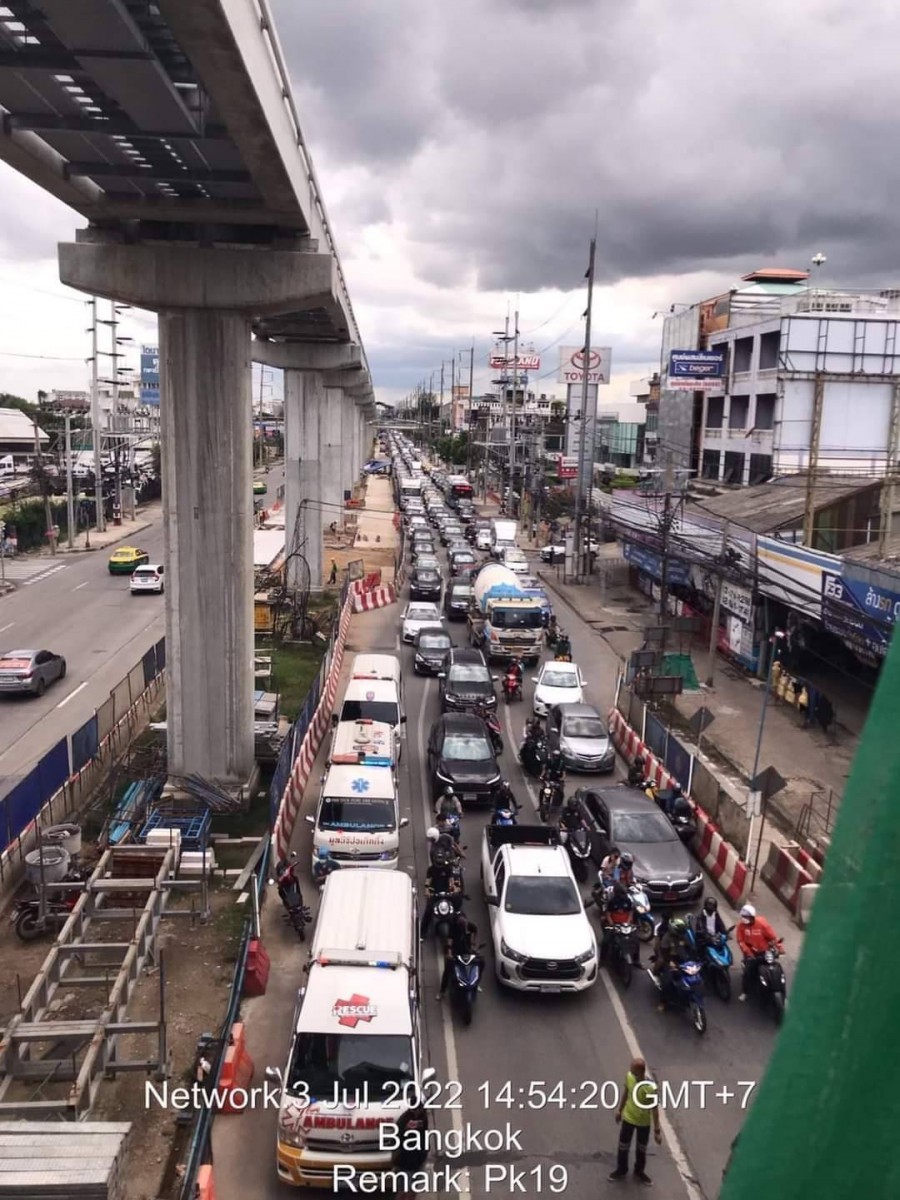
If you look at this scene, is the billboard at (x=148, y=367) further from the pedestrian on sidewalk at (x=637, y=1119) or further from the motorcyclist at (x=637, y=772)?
the pedestrian on sidewalk at (x=637, y=1119)

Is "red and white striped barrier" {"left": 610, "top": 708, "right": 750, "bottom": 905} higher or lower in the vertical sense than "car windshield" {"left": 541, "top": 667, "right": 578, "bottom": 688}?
lower

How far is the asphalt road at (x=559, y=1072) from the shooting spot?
865cm

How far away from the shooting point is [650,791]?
16.9m

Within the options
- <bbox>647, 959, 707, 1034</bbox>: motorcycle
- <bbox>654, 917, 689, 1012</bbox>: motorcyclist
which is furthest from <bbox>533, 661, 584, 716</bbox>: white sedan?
<bbox>647, 959, 707, 1034</bbox>: motorcycle

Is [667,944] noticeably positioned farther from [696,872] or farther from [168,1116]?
[168,1116]

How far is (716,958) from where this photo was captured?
38.0ft

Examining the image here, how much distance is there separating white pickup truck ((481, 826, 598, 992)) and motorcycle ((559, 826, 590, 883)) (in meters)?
0.84

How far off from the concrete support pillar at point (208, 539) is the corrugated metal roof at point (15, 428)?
96462 millimetres

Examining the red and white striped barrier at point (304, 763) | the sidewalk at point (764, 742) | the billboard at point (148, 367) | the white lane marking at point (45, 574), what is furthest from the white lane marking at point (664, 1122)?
the billboard at point (148, 367)

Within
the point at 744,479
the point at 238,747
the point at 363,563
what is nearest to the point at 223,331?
the point at 238,747

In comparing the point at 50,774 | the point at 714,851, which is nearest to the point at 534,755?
the point at 714,851

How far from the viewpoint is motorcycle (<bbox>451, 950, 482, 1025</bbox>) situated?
11.0 meters

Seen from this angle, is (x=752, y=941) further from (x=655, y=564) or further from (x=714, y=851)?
(x=655, y=564)

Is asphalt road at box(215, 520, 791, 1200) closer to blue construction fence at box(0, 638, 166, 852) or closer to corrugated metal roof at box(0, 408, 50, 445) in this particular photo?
blue construction fence at box(0, 638, 166, 852)
